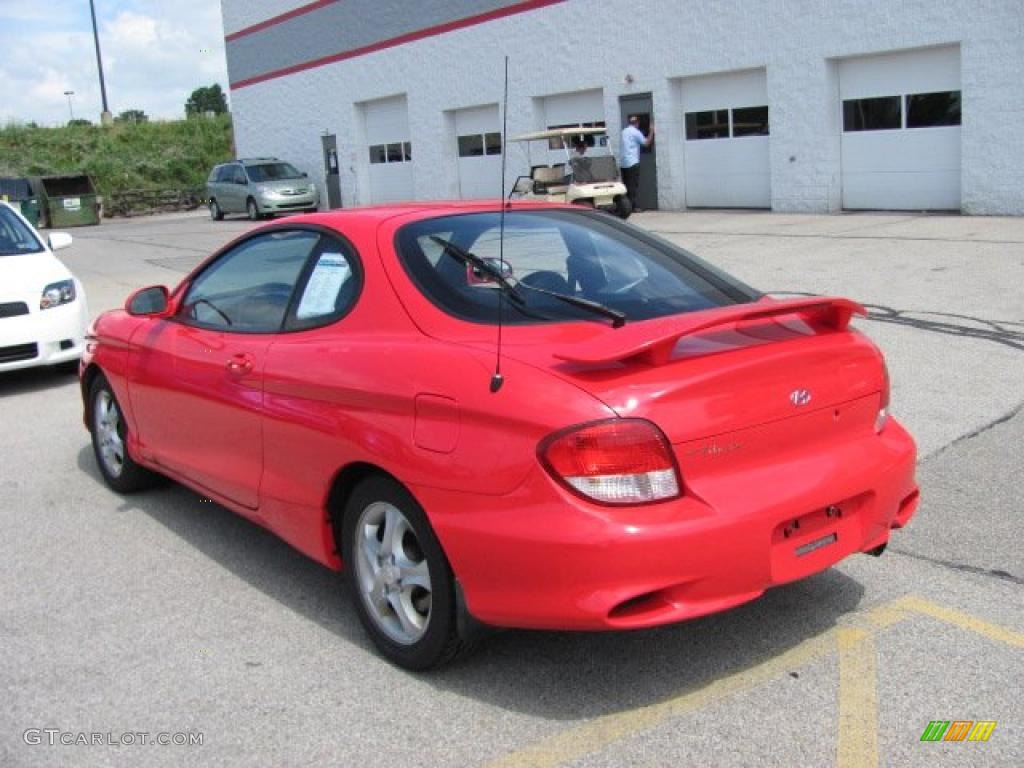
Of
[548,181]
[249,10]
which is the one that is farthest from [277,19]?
[548,181]

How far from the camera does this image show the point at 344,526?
390 centimetres

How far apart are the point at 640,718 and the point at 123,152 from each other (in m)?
46.4

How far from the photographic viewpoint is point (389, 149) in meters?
31.6

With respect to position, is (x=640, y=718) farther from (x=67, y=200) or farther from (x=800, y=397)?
(x=67, y=200)

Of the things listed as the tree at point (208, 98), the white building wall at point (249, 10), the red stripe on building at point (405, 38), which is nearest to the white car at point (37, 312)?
the red stripe on building at point (405, 38)

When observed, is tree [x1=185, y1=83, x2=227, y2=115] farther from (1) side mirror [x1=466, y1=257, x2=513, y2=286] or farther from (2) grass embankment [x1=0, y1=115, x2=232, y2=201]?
(1) side mirror [x1=466, y1=257, x2=513, y2=286]

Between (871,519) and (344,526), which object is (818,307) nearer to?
(871,519)

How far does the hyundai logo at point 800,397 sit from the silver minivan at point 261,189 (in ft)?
91.8

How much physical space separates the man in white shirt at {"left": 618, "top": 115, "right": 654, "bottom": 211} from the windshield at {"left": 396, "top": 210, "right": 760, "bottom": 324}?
1762 cm

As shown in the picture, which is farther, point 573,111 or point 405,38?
point 405,38

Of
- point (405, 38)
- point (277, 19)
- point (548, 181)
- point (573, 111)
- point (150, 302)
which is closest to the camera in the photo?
point (150, 302)

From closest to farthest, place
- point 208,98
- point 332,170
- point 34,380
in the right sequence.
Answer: point 34,380 < point 332,170 < point 208,98

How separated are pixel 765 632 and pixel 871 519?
567 millimetres

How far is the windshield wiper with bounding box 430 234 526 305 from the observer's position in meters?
3.88
